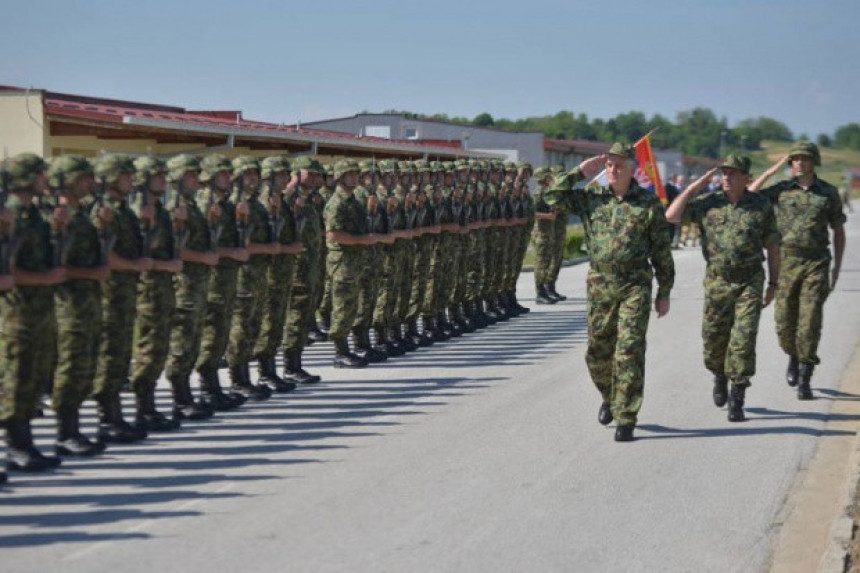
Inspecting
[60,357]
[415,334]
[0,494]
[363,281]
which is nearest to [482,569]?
[0,494]

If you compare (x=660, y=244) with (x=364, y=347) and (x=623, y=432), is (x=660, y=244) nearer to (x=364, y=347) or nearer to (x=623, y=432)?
(x=623, y=432)

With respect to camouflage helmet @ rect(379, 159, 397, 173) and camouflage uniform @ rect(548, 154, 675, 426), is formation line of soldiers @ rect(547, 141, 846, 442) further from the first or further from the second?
camouflage helmet @ rect(379, 159, 397, 173)

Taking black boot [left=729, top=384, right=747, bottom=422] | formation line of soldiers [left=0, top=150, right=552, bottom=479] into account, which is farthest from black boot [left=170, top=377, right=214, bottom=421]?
black boot [left=729, top=384, right=747, bottom=422]

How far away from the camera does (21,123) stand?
16.2m

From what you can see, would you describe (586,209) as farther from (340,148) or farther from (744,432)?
(340,148)

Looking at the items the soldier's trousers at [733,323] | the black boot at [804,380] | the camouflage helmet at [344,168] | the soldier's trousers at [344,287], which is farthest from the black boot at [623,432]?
the camouflage helmet at [344,168]

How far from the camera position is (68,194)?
9.37 meters

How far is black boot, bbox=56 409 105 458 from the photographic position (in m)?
9.55

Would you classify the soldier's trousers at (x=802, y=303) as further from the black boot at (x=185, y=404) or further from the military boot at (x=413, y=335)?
the black boot at (x=185, y=404)

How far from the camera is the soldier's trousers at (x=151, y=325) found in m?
10.4

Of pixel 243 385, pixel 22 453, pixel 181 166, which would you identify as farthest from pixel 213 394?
pixel 22 453

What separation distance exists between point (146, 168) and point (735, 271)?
4592 millimetres

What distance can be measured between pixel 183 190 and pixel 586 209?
9.99ft

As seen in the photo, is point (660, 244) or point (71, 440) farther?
point (660, 244)
